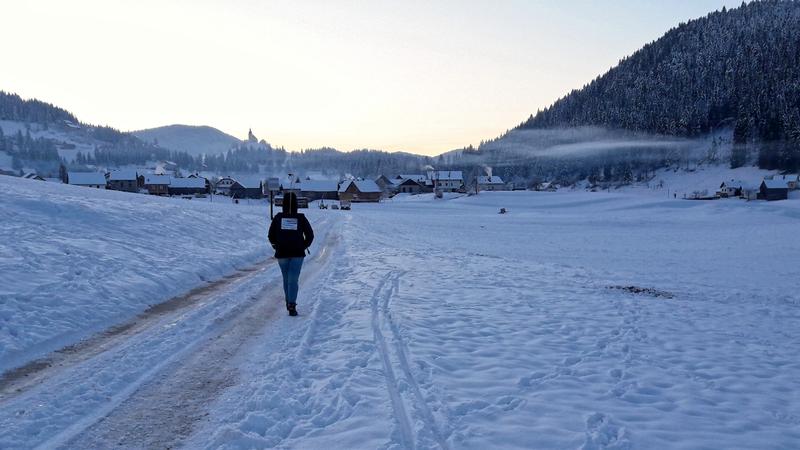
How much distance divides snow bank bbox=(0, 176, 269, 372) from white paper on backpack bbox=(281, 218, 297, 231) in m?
3.64

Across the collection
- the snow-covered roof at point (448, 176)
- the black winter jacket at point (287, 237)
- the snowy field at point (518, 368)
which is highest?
the snow-covered roof at point (448, 176)

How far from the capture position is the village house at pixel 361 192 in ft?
350

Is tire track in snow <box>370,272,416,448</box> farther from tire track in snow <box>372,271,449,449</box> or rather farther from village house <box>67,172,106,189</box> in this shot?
village house <box>67,172,106,189</box>

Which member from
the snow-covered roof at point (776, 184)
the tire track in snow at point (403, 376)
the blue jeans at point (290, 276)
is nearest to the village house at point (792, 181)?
the snow-covered roof at point (776, 184)

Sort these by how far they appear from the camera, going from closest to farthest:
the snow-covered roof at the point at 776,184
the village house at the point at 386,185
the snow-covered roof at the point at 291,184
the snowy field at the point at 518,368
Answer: the snowy field at the point at 518,368 < the snow-covered roof at the point at 776,184 < the snow-covered roof at the point at 291,184 < the village house at the point at 386,185

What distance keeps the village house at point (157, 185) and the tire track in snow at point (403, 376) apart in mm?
120774

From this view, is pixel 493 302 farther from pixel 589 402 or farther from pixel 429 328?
pixel 589 402

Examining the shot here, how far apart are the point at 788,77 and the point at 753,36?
4197cm

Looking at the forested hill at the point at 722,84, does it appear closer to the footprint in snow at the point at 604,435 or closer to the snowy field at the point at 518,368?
the snowy field at the point at 518,368

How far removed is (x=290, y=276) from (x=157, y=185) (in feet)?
403

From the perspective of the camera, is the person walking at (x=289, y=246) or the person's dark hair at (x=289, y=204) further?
the person's dark hair at (x=289, y=204)

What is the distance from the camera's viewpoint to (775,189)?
91.1 metres

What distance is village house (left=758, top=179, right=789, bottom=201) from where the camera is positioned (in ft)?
297

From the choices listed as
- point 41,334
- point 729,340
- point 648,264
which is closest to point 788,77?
point 648,264
